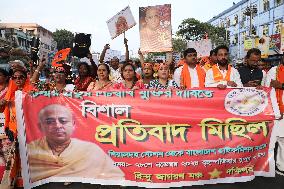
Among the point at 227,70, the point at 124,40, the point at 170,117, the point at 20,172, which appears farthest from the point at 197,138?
the point at 124,40

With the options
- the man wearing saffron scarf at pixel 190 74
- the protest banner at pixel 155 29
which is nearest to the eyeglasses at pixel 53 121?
the man wearing saffron scarf at pixel 190 74

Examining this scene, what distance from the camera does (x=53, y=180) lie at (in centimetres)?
470

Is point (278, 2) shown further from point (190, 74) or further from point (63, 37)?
point (63, 37)

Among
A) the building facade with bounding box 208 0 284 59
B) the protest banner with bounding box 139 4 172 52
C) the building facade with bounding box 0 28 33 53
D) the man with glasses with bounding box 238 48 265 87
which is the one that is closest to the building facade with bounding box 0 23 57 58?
the building facade with bounding box 0 28 33 53

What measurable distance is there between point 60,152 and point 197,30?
5641 cm

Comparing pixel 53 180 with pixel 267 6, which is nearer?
pixel 53 180

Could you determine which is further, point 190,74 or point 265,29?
point 265,29

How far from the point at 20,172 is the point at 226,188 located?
2.78 meters

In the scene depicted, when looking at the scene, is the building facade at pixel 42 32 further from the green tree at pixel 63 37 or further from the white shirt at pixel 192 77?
the white shirt at pixel 192 77

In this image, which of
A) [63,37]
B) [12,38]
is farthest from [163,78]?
[63,37]

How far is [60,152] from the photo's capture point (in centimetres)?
474

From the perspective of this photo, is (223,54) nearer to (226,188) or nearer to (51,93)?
(226,188)

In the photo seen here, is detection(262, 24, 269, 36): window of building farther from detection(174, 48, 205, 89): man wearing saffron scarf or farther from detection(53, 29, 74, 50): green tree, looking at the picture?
detection(53, 29, 74, 50): green tree

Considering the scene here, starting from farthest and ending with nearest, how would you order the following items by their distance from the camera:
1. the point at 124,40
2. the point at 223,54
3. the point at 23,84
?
the point at 124,40 < the point at 223,54 < the point at 23,84
